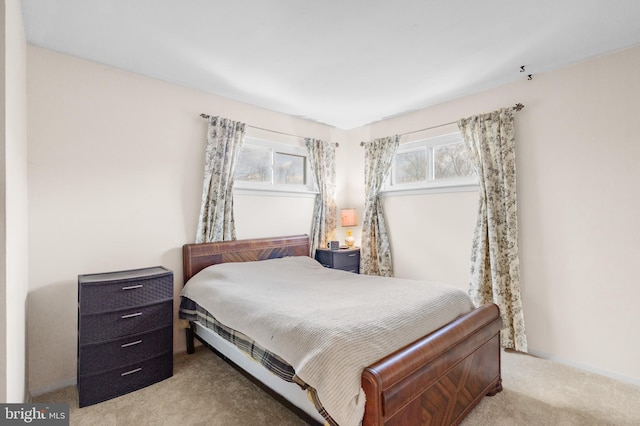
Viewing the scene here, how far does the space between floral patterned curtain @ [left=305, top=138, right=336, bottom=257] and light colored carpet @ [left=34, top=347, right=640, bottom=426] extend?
81.5 inches

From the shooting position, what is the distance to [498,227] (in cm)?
295

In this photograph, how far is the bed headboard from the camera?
2.91 metres

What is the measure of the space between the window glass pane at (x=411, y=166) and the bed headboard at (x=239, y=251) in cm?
151

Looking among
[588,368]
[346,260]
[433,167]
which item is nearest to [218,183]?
[346,260]

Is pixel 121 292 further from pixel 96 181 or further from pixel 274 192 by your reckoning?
pixel 274 192

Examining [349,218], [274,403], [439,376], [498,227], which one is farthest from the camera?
[349,218]

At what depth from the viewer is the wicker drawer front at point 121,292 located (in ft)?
6.82

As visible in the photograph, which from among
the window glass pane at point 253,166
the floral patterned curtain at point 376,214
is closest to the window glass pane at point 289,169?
the window glass pane at point 253,166

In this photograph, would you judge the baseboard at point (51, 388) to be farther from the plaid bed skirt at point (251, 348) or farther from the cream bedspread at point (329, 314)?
the cream bedspread at point (329, 314)

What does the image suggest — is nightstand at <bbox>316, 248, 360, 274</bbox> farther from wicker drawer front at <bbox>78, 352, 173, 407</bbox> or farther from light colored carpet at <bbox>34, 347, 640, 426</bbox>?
wicker drawer front at <bbox>78, 352, 173, 407</bbox>

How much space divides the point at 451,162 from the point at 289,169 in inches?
79.2

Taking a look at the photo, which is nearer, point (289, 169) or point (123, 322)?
point (123, 322)

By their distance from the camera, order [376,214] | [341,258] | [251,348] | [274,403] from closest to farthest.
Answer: [251,348]
[274,403]
[341,258]
[376,214]

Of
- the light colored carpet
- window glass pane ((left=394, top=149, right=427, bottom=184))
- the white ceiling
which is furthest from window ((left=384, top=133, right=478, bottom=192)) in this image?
the light colored carpet
